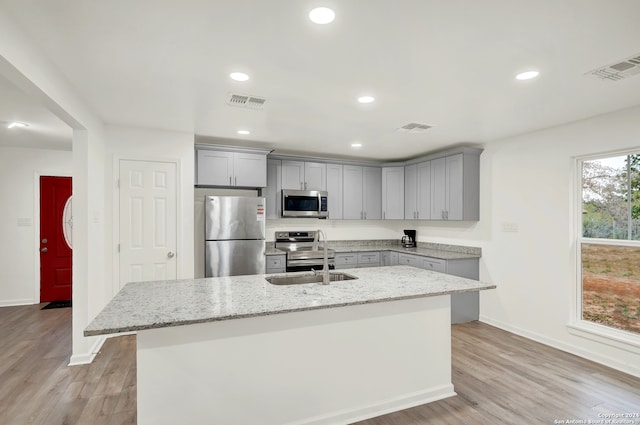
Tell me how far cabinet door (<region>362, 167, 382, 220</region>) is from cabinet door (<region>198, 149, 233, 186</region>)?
224 cm

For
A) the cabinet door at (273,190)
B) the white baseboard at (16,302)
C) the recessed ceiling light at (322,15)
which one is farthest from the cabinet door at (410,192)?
the white baseboard at (16,302)

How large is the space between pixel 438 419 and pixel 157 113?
352 cm

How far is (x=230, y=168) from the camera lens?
14.4 feet

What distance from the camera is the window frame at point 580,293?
3027 mm

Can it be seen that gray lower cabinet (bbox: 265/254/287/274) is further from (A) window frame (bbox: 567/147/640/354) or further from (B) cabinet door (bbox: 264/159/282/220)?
(A) window frame (bbox: 567/147/640/354)

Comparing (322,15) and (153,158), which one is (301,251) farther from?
(322,15)

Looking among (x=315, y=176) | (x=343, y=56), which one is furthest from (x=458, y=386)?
(x=315, y=176)

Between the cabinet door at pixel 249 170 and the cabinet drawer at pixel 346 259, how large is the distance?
1.57 meters

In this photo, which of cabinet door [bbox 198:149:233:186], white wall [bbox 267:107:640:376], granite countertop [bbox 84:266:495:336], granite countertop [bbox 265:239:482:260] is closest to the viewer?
granite countertop [bbox 84:266:495:336]

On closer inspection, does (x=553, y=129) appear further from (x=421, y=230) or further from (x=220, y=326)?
(x=220, y=326)

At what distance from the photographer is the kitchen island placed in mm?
1840

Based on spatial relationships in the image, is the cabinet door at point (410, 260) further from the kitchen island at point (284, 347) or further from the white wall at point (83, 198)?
the white wall at point (83, 198)

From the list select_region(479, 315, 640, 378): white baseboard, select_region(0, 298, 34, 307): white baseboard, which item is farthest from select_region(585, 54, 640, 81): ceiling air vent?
select_region(0, 298, 34, 307): white baseboard

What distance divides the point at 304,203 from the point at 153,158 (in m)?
2.11
